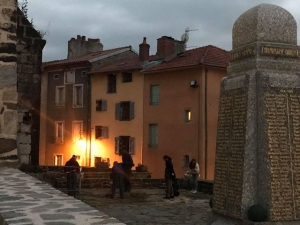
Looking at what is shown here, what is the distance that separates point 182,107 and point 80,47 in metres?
12.3

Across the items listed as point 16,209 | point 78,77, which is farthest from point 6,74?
point 78,77

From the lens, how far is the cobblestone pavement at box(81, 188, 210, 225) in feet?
35.8

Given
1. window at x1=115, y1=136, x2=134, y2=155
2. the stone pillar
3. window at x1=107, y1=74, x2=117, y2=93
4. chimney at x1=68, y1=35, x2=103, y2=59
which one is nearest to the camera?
the stone pillar

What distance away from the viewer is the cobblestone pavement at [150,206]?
1092 centimetres

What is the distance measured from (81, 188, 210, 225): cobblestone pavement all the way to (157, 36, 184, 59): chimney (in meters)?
13.2

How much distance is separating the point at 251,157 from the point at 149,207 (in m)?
7.60

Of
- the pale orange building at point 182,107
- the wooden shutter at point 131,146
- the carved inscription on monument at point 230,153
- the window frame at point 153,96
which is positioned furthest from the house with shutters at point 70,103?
the carved inscription on monument at point 230,153

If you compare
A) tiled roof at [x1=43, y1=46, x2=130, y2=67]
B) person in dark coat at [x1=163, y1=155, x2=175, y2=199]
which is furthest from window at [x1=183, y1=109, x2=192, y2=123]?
person in dark coat at [x1=163, y1=155, x2=175, y2=199]

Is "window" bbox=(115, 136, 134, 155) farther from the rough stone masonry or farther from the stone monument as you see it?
the stone monument

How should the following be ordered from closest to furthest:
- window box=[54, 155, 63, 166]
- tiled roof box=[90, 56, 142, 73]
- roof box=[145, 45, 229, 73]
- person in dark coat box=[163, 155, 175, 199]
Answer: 1. person in dark coat box=[163, 155, 175, 199]
2. roof box=[145, 45, 229, 73]
3. tiled roof box=[90, 56, 142, 73]
4. window box=[54, 155, 63, 166]

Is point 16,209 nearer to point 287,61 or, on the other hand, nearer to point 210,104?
point 287,61

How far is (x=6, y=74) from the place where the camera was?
6.95 metres

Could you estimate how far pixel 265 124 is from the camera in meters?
5.76

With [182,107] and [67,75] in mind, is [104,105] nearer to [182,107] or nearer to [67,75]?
[67,75]
